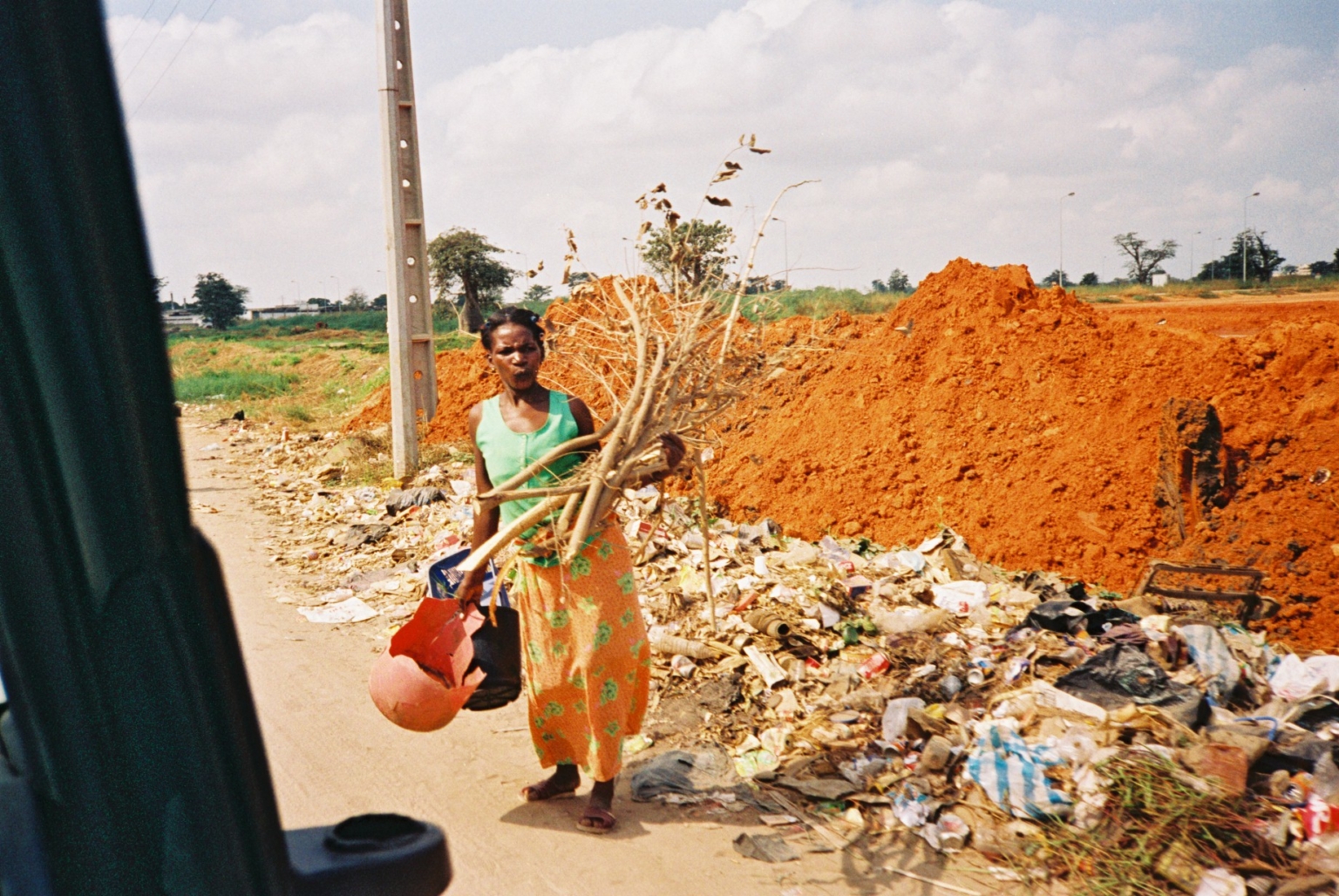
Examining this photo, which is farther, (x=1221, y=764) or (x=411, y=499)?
(x=411, y=499)

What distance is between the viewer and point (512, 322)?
3730 millimetres

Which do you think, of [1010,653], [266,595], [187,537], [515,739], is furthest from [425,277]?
[187,537]

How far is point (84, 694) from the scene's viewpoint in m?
1.10

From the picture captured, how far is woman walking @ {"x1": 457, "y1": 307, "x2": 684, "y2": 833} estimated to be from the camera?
3.59 meters

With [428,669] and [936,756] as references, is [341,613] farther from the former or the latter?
[936,756]

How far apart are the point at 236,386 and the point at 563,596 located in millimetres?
24930

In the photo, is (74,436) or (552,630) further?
(552,630)

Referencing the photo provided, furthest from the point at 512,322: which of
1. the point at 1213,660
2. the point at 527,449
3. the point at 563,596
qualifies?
the point at 1213,660

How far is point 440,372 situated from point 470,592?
11.4 m

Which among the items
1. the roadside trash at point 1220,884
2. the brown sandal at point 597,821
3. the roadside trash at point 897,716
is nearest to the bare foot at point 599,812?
the brown sandal at point 597,821

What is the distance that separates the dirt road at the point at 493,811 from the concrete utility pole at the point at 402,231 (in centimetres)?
508

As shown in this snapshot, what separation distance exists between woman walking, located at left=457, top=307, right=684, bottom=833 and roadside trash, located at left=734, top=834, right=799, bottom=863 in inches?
19.3

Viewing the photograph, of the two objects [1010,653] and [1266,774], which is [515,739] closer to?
[1010,653]

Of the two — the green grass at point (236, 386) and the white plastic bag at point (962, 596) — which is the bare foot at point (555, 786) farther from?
the green grass at point (236, 386)
